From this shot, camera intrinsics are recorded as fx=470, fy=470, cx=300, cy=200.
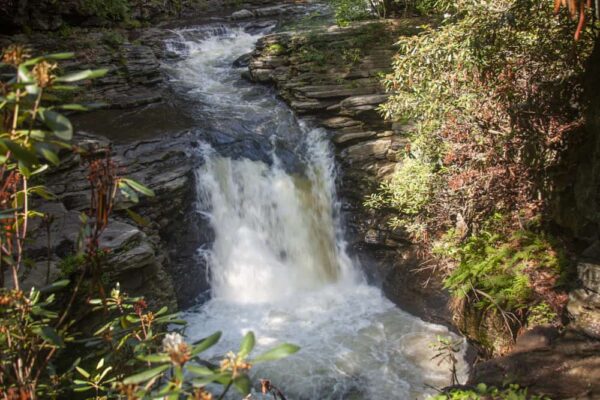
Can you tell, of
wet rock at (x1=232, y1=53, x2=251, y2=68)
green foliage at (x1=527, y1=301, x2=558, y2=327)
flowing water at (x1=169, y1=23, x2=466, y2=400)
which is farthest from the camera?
wet rock at (x1=232, y1=53, x2=251, y2=68)

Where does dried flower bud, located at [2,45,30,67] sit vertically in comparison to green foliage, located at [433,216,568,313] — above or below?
above

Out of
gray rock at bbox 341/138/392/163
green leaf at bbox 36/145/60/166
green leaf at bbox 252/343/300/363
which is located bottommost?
gray rock at bbox 341/138/392/163

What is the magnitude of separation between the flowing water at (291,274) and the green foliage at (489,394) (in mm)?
2642

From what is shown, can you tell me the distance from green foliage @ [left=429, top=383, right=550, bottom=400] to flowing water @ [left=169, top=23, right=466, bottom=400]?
2.64 metres

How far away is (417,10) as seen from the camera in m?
13.7

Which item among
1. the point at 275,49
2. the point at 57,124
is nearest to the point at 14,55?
the point at 57,124

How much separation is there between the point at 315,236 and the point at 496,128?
485 centimetres

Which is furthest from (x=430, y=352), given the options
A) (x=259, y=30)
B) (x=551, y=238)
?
(x=259, y=30)

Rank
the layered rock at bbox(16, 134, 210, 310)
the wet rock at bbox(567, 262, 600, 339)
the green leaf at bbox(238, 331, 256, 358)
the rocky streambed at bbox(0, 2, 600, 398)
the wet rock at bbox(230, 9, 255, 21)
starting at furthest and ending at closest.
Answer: the wet rock at bbox(230, 9, 255, 21), the layered rock at bbox(16, 134, 210, 310), the rocky streambed at bbox(0, 2, 600, 398), the wet rock at bbox(567, 262, 600, 339), the green leaf at bbox(238, 331, 256, 358)

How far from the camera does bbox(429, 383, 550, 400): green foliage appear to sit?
3.64 meters

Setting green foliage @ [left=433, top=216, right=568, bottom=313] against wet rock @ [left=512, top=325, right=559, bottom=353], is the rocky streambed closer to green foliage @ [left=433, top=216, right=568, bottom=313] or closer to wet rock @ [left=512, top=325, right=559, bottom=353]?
wet rock @ [left=512, top=325, right=559, bottom=353]

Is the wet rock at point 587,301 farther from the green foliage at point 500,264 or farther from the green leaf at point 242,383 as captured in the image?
the green leaf at point 242,383

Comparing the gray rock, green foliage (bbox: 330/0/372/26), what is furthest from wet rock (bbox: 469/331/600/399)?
green foliage (bbox: 330/0/372/26)

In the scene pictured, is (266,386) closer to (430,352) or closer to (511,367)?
(511,367)
